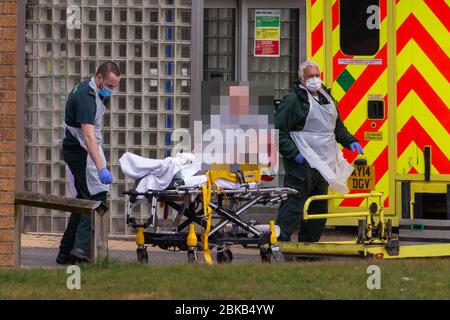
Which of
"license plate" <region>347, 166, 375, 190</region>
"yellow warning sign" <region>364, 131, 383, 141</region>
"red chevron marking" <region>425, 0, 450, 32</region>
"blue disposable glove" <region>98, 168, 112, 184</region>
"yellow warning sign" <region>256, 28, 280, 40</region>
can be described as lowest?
"license plate" <region>347, 166, 375, 190</region>

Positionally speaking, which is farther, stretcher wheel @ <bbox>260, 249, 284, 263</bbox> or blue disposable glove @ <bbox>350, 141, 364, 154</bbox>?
blue disposable glove @ <bbox>350, 141, 364, 154</bbox>

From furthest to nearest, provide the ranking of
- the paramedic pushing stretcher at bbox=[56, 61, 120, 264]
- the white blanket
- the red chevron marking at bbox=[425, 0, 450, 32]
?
the red chevron marking at bbox=[425, 0, 450, 32] → the paramedic pushing stretcher at bbox=[56, 61, 120, 264] → the white blanket

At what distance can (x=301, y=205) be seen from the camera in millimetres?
12375

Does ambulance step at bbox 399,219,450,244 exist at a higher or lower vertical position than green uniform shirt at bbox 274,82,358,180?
lower

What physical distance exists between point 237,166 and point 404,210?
1.94 metres

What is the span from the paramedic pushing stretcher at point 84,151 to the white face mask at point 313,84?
1680mm

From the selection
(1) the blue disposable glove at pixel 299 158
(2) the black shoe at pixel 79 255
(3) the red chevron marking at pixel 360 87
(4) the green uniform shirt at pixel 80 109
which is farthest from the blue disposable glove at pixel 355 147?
(2) the black shoe at pixel 79 255

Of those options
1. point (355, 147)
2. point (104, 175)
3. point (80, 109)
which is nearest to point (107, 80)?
point (80, 109)

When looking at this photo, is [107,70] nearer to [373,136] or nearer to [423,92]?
[373,136]

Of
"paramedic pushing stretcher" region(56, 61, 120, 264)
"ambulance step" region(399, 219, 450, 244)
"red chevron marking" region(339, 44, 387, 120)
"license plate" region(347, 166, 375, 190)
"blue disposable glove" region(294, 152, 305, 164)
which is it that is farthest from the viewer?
"red chevron marking" region(339, 44, 387, 120)

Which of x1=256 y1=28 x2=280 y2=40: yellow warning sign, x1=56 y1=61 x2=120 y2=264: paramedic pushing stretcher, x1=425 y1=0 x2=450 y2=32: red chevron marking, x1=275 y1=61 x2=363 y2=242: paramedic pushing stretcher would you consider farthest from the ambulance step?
x1=256 y1=28 x2=280 y2=40: yellow warning sign

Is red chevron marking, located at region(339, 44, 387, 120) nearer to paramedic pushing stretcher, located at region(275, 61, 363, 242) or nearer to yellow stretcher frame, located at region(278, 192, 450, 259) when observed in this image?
paramedic pushing stretcher, located at region(275, 61, 363, 242)

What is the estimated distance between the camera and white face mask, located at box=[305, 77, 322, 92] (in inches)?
492

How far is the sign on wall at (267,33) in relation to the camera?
15.1m
